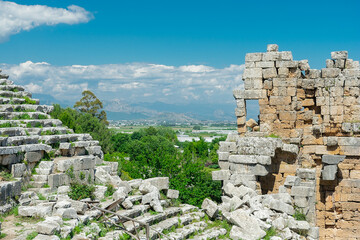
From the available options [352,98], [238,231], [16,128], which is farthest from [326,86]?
[16,128]

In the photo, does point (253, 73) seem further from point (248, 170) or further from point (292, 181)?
point (292, 181)

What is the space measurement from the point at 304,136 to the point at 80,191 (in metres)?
9.42

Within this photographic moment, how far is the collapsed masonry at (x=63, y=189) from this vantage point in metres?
9.84

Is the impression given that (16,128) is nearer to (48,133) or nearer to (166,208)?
(48,133)

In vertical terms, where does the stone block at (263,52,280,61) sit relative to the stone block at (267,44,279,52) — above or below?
below

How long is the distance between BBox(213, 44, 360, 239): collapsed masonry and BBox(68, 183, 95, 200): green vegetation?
18.2 feet

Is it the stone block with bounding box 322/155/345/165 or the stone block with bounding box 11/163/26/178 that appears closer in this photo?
the stone block with bounding box 11/163/26/178

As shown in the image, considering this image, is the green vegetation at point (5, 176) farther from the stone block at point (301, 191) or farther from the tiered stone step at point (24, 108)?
the stone block at point (301, 191)

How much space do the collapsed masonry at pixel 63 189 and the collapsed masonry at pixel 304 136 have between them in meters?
3.71

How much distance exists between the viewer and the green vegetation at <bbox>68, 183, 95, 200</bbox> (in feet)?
38.3

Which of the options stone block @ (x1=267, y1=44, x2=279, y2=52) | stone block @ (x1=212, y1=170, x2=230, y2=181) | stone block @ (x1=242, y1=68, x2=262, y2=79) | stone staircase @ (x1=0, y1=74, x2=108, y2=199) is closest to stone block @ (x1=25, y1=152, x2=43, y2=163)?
stone staircase @ (x1=0, y1=74, x2=108, y2=199)

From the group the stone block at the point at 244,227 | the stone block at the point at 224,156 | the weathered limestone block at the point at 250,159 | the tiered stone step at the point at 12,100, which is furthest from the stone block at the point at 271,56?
the tiered stone step at the point at 12,100

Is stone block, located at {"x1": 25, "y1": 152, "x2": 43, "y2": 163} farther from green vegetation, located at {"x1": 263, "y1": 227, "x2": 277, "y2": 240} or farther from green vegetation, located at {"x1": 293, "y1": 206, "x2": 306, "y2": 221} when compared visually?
green vegetation, located at {"x1": 293, "y1": 206, "x2": 306, "y2": 221}

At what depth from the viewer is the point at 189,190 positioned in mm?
22781
